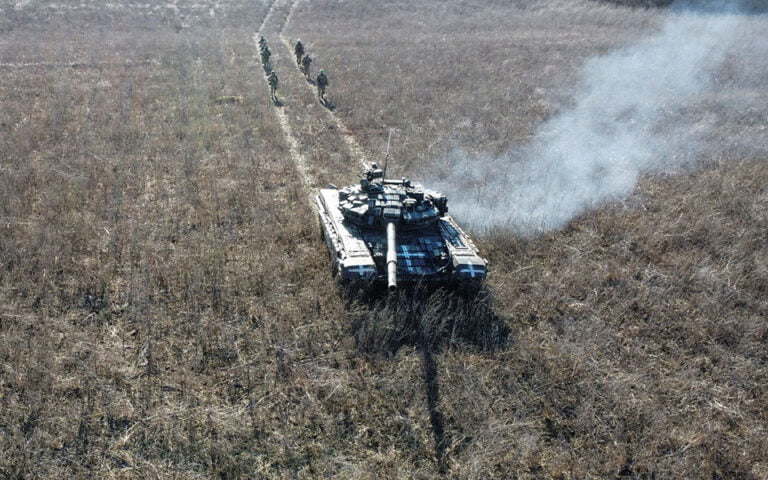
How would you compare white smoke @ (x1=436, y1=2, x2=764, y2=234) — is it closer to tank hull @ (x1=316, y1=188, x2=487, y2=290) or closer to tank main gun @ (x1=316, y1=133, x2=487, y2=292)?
tank main gun @ (x1=316, y1=133, x2=487, y2=292)

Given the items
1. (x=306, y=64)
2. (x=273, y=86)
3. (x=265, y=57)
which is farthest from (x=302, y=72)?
(x=273, y=86)

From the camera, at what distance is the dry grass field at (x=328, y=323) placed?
271 inches

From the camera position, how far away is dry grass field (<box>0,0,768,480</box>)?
6.88 m

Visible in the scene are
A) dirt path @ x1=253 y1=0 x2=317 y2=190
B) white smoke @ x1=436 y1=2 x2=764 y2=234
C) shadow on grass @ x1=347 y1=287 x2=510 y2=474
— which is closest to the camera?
shadow on grass @ x1=347 y1=287 x2=510 y2=474

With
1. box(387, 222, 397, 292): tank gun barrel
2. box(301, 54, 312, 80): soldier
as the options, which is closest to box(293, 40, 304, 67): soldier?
box(301, 54, 312, 80): soldier

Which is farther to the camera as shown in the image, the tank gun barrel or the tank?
the tank

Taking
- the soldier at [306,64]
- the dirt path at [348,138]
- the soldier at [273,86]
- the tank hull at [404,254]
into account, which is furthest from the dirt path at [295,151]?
the tank hull at [404,254]

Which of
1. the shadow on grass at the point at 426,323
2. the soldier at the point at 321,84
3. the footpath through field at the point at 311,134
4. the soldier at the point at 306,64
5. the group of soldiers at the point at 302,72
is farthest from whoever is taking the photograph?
the soldier at the point at 306,64

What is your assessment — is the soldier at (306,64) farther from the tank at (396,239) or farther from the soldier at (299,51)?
the tank at (396,239)

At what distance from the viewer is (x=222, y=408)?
7.35m

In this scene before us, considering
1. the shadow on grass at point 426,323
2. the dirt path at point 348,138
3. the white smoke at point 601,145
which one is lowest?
the dirt path at point 348,138

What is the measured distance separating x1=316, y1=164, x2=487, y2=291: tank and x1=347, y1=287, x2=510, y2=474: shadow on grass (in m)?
0.34

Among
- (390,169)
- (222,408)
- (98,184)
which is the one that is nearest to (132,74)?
(98,184)

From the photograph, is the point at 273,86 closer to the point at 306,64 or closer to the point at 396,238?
the point at 306,64
